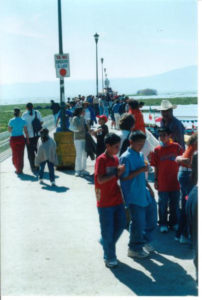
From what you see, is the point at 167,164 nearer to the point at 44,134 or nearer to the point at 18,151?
the point at 44,134

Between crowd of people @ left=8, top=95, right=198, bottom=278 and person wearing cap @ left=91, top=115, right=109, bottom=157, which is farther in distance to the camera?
person wearing cap @ left=91, top=115, right=109, bottom=157

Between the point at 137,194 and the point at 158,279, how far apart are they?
99cm

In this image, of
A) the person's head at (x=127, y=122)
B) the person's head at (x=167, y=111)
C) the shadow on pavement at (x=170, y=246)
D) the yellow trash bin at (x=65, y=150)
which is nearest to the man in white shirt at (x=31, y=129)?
the yellow trash bin at (x=65, y=150)

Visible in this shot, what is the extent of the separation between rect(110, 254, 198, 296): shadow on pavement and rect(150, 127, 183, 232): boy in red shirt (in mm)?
1061

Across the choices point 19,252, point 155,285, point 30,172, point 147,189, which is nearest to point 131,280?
point 155,285

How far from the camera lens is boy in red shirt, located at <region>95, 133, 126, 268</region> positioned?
465 centimetres

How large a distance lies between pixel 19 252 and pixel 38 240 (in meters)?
0.43

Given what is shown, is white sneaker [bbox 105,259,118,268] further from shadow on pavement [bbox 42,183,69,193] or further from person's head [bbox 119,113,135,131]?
shadow on pavement [bbox 42,183,69,193]

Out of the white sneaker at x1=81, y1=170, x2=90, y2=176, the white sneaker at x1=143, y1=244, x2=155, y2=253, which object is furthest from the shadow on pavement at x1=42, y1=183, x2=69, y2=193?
the white sneaker at x1=143, y1=244, x2=155, y2=253

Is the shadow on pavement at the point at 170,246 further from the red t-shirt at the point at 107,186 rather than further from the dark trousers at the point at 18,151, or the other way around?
the dark trousers at the point at 18,151

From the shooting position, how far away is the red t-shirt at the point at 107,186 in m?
4.65

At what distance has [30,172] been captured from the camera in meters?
10.7

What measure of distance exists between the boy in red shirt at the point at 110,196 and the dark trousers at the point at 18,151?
19.3 feet

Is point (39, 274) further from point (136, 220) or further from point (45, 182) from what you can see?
point (45, 182)
